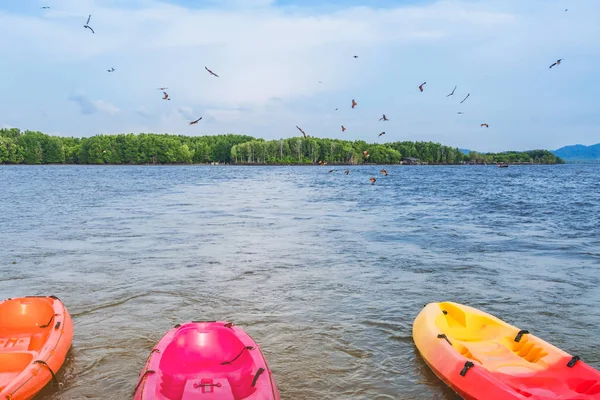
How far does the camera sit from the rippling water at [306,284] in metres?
8.39

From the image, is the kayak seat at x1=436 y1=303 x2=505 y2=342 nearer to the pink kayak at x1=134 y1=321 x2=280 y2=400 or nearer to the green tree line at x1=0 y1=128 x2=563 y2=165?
the pink kayak at x1=134 y1=321 x2=280 y2=400

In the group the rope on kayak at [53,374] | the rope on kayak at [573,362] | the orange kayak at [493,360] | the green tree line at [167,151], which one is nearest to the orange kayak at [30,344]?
the rope on kayak at [53,374]

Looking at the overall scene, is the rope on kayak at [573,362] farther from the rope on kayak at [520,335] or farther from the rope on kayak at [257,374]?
the rope on kayak at [257,374]

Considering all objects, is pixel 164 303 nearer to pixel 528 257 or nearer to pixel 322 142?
pixel 528 257

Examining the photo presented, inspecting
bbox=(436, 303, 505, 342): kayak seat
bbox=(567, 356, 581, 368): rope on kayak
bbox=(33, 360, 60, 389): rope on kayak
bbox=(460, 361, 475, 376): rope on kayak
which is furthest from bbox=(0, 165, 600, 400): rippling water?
bbox=(567, 356, 581, 368): rope on kayak

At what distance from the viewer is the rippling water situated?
330 inches

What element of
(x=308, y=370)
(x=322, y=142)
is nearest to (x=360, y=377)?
(x=308, y=370)

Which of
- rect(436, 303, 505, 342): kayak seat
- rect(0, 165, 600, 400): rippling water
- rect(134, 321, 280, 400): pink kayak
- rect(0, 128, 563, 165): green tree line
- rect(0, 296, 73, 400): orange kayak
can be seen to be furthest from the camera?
rect(0, 128, 563, 165): green tree line

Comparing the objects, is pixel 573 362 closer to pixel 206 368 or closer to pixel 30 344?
pixel 206 368

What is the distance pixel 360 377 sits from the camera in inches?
314

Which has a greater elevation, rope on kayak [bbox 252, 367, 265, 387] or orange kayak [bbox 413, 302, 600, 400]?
rope on kayak [bbox 252, 367, 265, 387]

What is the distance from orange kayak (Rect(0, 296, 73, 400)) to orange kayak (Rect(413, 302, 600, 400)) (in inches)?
231

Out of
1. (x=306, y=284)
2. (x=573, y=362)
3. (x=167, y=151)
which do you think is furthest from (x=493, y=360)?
(x=167, y=151)

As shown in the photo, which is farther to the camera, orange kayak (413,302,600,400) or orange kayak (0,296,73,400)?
orange kayak (0,296,73,400)
